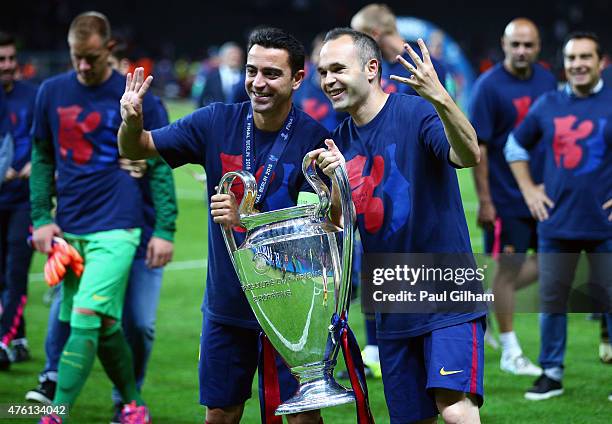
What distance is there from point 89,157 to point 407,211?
2.32 metres

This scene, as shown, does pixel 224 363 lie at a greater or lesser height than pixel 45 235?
lesser

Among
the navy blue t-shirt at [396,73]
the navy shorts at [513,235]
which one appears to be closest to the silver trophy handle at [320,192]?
the navy blue t-shirt at [396,73]

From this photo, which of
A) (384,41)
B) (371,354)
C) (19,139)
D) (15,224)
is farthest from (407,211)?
(19,139)

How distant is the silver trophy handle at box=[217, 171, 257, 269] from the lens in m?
4.12

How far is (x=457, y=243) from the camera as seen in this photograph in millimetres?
4340

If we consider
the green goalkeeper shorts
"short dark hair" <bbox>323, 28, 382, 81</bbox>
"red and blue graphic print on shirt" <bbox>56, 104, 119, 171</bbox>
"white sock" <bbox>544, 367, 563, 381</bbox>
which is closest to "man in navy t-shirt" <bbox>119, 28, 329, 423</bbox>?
"short dark hair" <bbox>323, 28, 382, 81</bbox>

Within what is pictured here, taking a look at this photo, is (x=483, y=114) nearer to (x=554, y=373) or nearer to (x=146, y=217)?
(x=554, y=373)

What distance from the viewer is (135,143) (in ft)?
15.0

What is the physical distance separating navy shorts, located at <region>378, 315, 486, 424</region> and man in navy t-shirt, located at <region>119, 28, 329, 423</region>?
461 mm

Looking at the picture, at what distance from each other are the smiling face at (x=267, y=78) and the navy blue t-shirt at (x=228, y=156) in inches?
6.0

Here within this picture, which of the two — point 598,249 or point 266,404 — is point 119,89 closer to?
point 266,404

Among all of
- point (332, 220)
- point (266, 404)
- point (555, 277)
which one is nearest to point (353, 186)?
Result: point (332, 220)

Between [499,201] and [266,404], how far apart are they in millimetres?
3718

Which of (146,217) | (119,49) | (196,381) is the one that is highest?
(119,49)
